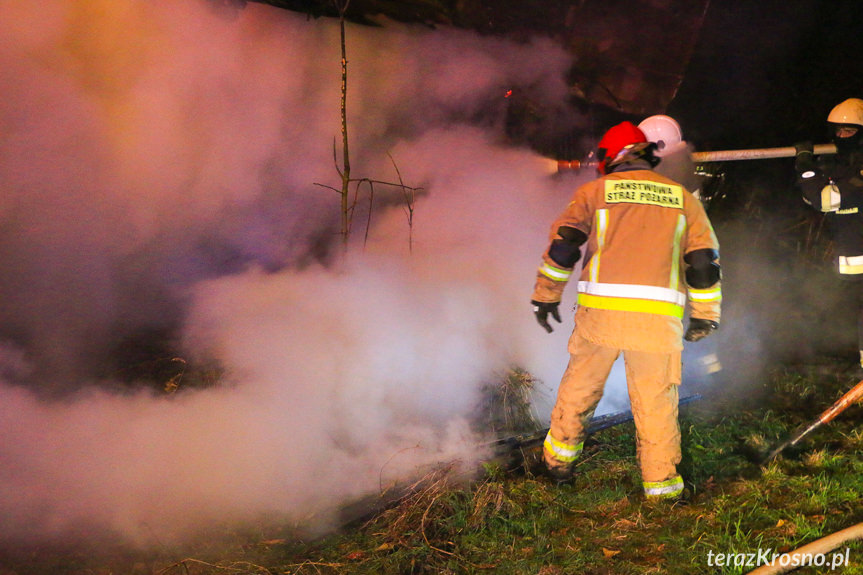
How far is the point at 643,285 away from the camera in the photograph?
290 cm

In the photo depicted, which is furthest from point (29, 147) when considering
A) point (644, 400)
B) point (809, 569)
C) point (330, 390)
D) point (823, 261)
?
point (823, 261)

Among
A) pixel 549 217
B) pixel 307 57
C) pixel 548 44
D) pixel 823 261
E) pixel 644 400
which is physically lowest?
pixel 644 400

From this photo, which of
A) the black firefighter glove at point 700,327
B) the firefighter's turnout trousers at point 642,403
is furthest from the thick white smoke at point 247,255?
the black firefighter glove at point 700,327

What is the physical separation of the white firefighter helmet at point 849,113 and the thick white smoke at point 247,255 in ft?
8.35

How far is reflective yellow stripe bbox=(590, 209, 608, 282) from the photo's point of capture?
299cm

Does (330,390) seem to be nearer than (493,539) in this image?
No

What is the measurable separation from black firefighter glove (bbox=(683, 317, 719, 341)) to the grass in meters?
0.89

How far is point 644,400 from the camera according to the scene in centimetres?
297

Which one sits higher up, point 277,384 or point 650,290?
point 650,290

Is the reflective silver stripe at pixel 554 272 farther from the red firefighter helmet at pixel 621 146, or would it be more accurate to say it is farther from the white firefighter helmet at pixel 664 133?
the white firefighter helmet at pixel 664 133

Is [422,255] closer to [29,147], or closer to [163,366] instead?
[163,366]

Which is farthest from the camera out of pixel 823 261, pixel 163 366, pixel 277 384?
pixel 823 261

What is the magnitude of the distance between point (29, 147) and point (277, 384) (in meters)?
2.77

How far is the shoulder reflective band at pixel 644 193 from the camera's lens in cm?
292
